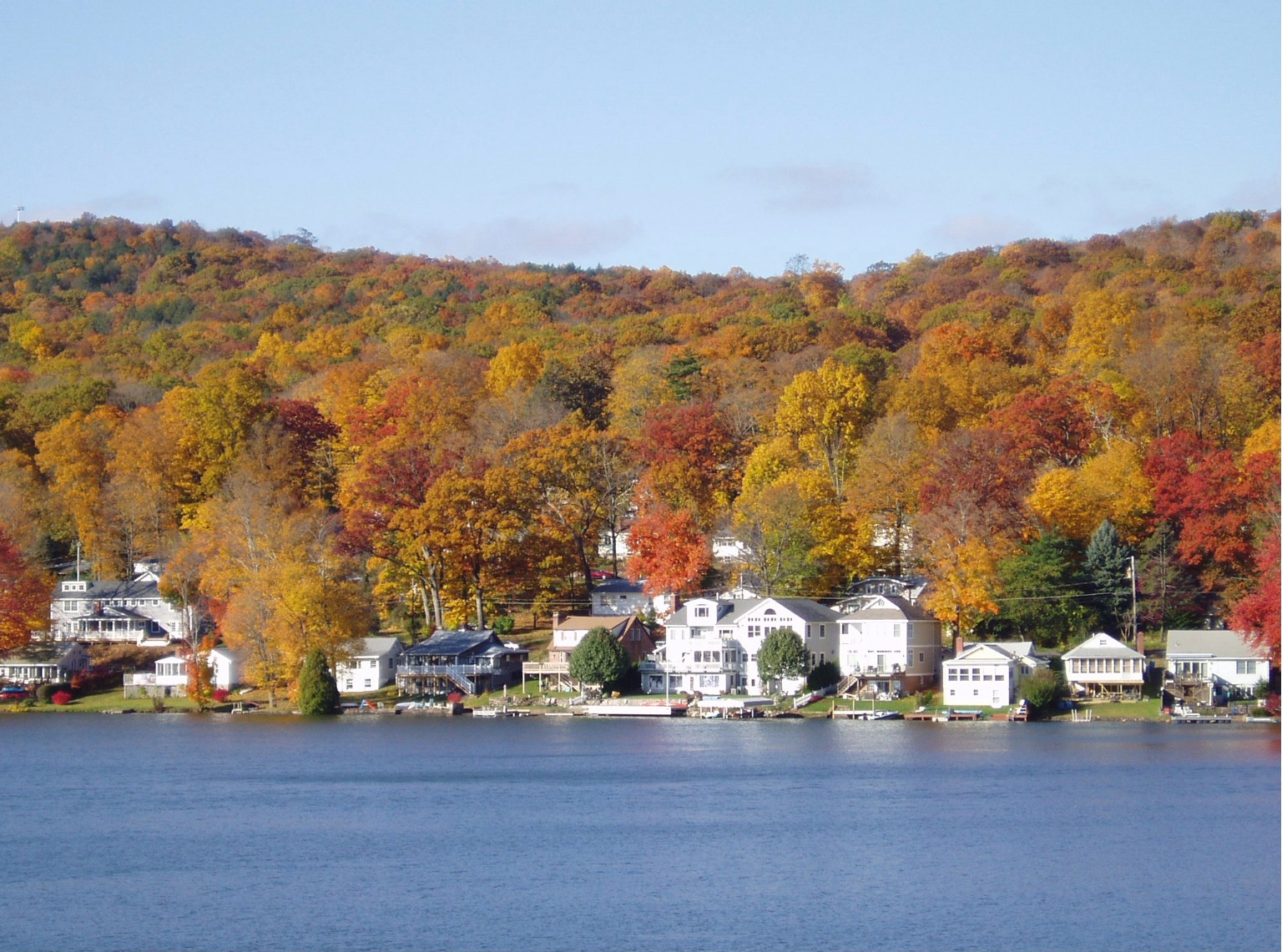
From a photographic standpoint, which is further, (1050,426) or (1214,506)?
(1050,426)

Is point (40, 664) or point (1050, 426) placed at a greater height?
point (1050, 426)

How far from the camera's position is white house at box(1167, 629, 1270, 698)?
66544mm

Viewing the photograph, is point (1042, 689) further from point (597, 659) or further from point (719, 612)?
point (597, 659)

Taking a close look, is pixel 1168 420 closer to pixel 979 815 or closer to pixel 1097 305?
pixel 1097 305

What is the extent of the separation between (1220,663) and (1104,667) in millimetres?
4521

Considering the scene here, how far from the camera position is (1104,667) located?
6719 cm

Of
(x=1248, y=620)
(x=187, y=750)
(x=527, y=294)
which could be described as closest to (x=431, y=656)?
(x=187, y=750)

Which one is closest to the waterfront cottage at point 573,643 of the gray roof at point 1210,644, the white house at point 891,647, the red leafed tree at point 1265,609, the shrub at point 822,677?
the shrub at point 822,677

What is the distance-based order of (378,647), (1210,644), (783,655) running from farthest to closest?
(378,647) → (783,655) → (1210,644)

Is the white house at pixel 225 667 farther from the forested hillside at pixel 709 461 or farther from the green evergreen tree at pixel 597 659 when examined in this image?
the green evergreen tree at pixel 597 659

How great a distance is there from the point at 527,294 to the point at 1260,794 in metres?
123

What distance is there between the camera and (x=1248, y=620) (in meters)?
61.2

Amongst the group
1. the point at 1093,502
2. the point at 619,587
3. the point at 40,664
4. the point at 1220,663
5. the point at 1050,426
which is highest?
the point at 1050,426

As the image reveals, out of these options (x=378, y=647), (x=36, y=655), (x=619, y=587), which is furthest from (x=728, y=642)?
(x=36, y=655)
